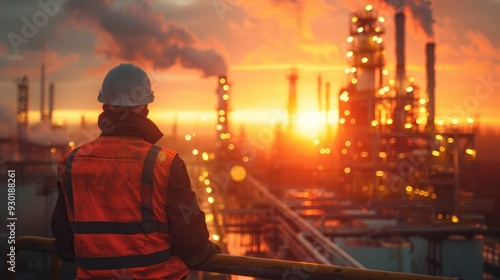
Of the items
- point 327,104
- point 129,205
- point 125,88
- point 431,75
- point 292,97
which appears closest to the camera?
point 129,205

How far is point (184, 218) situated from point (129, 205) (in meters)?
0.25

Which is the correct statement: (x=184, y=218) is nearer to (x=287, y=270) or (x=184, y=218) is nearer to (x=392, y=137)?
(x=287, y=270)

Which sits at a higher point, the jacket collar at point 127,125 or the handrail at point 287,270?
the jacket collar at point 127,125

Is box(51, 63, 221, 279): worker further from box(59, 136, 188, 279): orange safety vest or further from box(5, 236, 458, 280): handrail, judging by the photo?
box(5, 236, 458, 280): handrail

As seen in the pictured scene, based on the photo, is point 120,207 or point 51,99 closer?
point 120,207

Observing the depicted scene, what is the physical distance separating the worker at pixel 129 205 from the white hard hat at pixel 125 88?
0.21 feet

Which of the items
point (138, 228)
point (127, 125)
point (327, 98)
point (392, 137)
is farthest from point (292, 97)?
point (138, 228)

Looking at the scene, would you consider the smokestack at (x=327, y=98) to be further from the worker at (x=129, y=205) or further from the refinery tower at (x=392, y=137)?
the worker at (x=129, y=205)

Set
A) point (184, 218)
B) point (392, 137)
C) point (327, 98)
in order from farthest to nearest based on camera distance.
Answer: point (327, 98) < point (392, 137) < point (184, 218)

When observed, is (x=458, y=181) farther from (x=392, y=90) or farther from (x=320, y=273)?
(x=320, y=273)

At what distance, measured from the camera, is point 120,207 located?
74.2 inches

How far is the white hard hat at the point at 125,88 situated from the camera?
2.11m

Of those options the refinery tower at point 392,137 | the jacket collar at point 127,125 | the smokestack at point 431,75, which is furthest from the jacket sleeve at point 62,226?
the smokestack at point 431,75

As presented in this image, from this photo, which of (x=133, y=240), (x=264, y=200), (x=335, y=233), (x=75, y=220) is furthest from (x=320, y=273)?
(x=264, y=200)
